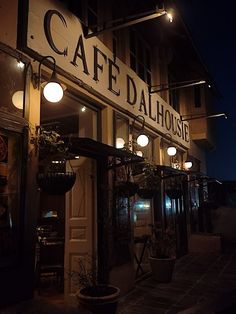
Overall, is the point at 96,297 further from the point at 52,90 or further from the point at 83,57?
the point at 83,57

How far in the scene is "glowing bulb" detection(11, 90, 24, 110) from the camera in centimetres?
427

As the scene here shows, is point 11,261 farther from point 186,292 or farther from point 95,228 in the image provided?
point 186,292

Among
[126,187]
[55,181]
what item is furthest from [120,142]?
[55,181]

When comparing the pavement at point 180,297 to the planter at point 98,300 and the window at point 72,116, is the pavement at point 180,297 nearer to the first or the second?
the planter at point 98,300

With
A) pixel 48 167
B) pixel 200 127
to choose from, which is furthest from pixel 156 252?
pixel 200 127

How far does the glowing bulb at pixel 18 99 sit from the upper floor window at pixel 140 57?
5.13 metres

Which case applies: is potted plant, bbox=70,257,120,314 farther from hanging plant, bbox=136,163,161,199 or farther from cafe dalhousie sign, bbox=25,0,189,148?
cafe dalhousie sign, bbox=25,0,189,148

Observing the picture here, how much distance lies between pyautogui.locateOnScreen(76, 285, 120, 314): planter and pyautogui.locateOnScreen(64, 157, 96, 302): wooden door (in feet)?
4.58

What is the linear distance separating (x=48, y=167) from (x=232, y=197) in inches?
718

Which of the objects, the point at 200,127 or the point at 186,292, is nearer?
the point at 186,292

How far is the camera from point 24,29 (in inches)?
177

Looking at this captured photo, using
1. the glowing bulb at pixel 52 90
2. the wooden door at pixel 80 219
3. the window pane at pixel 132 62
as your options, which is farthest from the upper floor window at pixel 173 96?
the glowing bulb at pixel 52 90

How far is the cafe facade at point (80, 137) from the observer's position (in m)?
4.14

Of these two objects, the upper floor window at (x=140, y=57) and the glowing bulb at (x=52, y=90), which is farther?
the upper floor window at (x=140, y=57)
